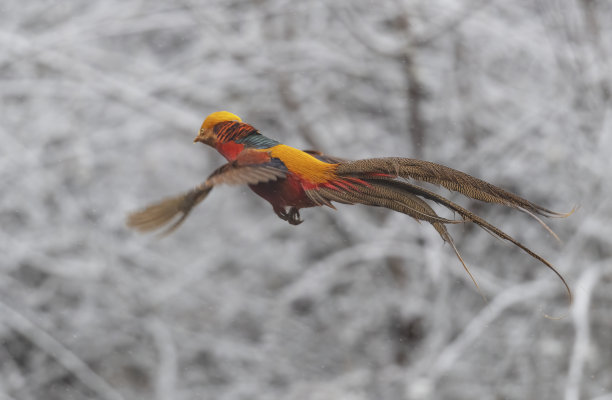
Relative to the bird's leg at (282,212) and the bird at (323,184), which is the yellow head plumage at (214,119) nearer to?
the bird at (323,184)

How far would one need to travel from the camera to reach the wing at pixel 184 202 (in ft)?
2.41

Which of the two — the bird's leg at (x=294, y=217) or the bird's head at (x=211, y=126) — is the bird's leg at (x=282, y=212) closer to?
the bird's leg at (x=294, y=217)

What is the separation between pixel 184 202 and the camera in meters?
0.75

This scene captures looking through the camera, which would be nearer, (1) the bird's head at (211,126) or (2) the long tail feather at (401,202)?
(2) the long tail feather at (401,202)

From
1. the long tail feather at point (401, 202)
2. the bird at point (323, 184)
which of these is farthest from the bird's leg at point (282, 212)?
the long tail feather at point (401, 202)

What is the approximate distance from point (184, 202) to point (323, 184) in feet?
0.59

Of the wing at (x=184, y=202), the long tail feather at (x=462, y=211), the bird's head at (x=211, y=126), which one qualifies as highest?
the bird's head at (x=211, y=126)

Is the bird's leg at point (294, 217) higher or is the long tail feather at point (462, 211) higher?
the bird's leg at point (294, 217)

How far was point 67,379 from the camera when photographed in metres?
3.95

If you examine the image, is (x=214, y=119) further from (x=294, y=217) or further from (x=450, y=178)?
(x=450, y=178)

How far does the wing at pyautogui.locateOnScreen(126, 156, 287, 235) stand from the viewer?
2.41 feet

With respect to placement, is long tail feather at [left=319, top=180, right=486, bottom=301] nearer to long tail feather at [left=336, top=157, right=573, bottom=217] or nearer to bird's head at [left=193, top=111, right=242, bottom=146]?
long tail feather at [left=336, top=157, right=573, bottom=217]

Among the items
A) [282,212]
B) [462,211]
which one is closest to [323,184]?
[282,212]

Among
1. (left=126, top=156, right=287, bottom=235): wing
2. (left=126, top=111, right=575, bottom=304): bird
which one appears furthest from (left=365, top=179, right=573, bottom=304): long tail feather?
(left=126, top=156, right=287, bottom=235): wing
